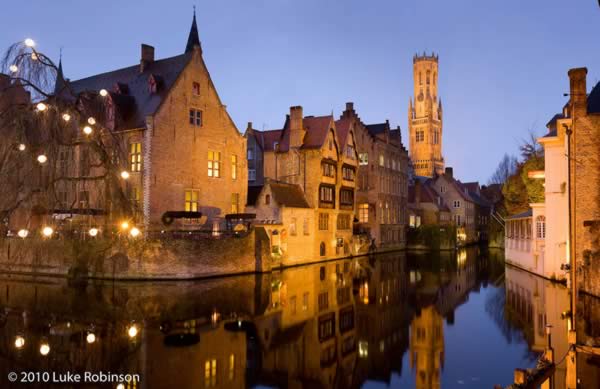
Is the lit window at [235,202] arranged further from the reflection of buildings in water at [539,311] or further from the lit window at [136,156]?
the reflection of buildings in water at [539,311]

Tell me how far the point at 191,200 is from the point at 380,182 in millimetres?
31640

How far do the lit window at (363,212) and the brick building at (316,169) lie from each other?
228 inches

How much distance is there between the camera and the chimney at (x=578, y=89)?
26906 mm

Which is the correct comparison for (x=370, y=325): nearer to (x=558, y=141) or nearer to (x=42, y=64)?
(x=42, y=64)

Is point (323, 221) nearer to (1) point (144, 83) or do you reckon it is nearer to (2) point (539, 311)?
(1) point (144, 83)

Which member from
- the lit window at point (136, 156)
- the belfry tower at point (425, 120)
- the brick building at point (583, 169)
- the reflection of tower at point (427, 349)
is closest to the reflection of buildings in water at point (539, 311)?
the brick building at point (583, 169)

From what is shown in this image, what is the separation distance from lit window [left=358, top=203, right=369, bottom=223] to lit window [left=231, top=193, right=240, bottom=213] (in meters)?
21.1

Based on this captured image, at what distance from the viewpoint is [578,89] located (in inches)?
1074

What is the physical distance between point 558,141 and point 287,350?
24580 millimetres

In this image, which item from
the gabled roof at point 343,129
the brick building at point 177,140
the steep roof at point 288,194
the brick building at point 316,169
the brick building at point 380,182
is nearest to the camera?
the brick building at point 177,140

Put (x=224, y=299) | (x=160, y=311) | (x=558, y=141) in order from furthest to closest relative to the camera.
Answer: (x=558, y=141) → (x=224, y=299) → (x=160, y=311)

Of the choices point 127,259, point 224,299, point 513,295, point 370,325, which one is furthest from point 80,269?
point 513,295

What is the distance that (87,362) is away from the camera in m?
13.6

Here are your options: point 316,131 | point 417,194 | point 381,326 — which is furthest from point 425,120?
point 381,326
